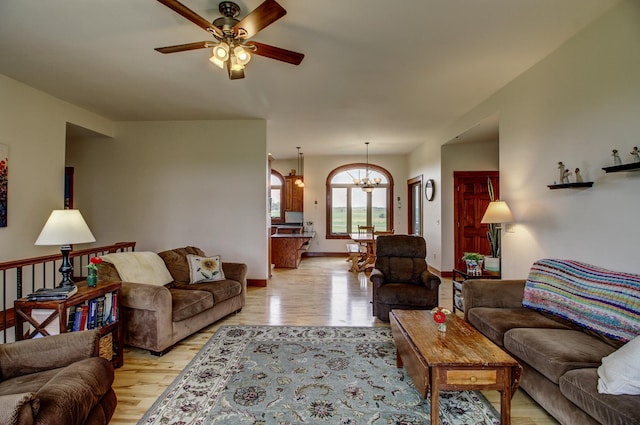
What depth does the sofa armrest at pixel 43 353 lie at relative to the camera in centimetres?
169

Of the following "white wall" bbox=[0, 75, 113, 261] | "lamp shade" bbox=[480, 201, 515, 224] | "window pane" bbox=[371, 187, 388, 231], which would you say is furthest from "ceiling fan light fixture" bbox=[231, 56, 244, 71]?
"window pane" bbox=[371, 187, 388, 231]

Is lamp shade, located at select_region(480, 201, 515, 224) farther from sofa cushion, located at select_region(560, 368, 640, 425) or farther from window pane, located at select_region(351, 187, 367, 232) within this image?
window pane, located at select_region(351, 187, 367, 232)

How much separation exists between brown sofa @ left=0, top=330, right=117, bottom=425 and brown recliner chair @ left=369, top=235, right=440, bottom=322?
2.71 m

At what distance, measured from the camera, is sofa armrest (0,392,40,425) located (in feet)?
3.71

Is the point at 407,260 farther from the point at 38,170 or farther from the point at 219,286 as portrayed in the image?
the point at 38,170

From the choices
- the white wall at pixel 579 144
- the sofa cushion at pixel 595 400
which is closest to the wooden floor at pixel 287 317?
the sofa cushion at pixel 595 400

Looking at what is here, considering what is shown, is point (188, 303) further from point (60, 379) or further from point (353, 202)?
point (353, 202)

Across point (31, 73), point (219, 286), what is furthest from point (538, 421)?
point (31, 73)

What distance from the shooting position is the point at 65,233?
8.43 feet

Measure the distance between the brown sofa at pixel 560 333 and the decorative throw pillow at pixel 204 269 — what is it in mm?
2887

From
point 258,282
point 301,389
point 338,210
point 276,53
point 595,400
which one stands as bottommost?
point 301,389

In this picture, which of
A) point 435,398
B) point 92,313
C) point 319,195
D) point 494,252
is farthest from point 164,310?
point 319,195

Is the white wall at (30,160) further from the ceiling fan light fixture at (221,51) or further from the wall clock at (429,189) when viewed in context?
the wall clock at (429,189)

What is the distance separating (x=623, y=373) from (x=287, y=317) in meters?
3.10
